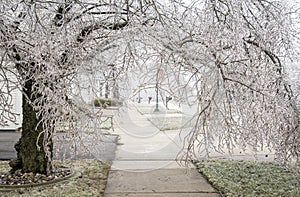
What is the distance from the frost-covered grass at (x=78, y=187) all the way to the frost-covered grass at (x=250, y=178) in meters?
1.71

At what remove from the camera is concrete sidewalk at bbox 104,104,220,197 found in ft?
18.1

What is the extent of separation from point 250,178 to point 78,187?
2.73 metres

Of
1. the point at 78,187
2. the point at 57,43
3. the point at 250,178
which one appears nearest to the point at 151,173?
the point at 78,187

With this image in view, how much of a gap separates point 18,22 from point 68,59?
80 cm

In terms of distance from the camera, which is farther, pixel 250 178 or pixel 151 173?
pixel 151 173

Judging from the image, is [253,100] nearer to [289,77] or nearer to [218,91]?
[218,91]

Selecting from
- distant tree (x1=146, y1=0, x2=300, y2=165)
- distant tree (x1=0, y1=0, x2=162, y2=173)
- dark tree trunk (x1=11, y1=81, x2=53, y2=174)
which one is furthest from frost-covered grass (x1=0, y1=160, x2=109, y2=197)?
distant tree (x1=146, y1=0, x2=300, y2=165)

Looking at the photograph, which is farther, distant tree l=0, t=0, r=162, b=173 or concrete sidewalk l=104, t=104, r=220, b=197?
concrete sidewalk l=104, t=104, r=220, b=197

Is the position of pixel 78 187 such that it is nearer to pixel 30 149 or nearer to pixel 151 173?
pixel 30 149

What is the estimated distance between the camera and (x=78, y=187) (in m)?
5.69

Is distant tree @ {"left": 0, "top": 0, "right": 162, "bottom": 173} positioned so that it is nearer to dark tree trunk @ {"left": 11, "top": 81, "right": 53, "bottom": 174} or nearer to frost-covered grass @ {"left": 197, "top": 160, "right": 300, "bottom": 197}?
dark tree trunk @ {"left": 11, "top": 81, "right": 53, "bottom": 174}

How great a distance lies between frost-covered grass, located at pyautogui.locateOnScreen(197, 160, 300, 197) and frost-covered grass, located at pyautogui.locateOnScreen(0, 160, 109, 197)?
1.71m

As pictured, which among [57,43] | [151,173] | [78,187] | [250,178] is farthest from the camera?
[151,173]

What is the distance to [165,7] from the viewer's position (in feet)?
18.1
